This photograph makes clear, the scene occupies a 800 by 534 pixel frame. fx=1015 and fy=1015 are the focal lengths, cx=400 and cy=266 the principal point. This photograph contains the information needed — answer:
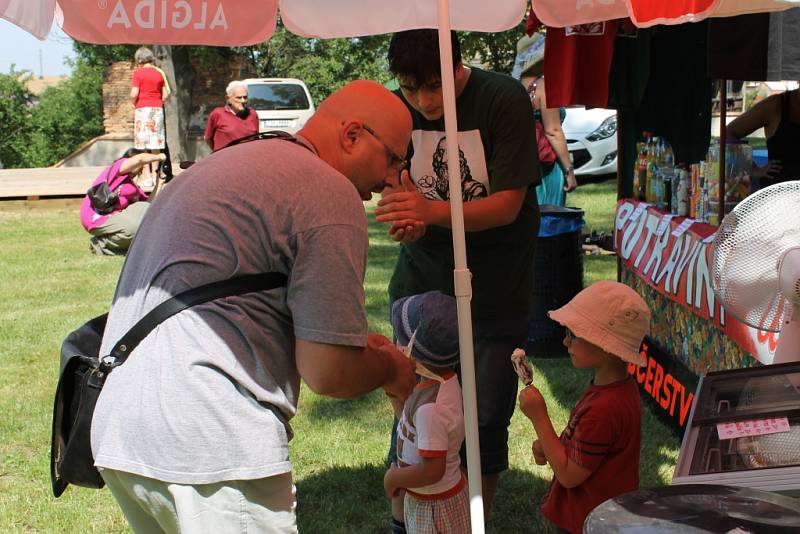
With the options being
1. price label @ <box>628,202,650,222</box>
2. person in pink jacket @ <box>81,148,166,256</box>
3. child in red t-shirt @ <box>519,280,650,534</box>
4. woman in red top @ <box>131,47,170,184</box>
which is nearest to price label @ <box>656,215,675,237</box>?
price label @ <box>628,202,650,222</box>

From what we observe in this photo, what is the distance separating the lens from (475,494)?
114 inches

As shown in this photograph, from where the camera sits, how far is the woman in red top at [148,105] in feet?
43.2

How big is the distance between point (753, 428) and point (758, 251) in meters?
0.71

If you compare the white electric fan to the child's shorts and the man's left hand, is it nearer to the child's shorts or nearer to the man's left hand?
the man's left hand

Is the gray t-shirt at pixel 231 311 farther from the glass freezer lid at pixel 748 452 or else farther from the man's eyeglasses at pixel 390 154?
the glass freezer lid at pixel 748 452

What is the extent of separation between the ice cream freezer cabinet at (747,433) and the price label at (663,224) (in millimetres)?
3146

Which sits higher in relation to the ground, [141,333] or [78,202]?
[141,333]

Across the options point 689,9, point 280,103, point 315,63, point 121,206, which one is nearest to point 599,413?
point 689,9

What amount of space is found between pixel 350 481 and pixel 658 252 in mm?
2221

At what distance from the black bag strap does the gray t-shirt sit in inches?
0.6

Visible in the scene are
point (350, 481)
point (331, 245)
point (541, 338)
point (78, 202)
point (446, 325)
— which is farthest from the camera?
point (78, 202)

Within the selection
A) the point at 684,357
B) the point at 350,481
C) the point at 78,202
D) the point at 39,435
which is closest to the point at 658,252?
the point at 684,357

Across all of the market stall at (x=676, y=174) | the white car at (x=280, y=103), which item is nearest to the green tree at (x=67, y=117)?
the white car at (x=280, y=103)

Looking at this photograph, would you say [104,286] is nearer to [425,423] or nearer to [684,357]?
[684,357]
